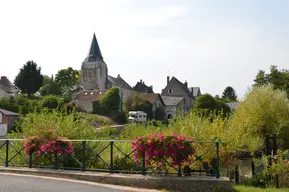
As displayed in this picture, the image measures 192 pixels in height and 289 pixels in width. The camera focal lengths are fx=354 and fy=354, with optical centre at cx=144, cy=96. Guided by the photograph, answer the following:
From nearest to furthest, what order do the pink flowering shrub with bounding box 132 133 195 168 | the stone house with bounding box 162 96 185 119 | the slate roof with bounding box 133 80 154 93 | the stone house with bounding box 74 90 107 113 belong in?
the pink flowering shrub with bounding box 132 133 195 168
the stone house with bounding box 74 90 107 113
the stone house with bounding box 162 96 185 119
the slate roof with bounding box 133 80 154 93

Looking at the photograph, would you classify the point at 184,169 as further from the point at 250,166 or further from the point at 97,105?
the point at 97,105

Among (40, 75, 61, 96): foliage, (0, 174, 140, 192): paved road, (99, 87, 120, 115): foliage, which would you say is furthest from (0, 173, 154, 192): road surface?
(40, 75, 61, 96): foliage

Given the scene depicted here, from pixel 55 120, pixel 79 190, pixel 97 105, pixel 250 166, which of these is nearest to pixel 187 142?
pixel 79 190

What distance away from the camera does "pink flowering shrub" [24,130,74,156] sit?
415 inches

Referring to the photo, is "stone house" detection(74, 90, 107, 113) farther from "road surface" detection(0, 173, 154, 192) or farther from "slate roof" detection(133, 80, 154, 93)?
"road surface" detection(0, 173, 154, 192)

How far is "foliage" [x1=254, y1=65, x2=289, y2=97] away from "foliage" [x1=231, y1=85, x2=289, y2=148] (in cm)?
1568

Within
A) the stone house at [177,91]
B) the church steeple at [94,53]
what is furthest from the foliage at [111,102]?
the church steeple at [94,53]

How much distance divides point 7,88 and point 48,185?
67.2 meters

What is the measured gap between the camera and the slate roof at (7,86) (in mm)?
69119

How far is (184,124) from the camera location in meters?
12.2

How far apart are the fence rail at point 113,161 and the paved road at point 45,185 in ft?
3.29

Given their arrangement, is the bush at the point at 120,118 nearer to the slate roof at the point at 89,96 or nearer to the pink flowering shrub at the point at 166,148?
the slate roof at the point at 89,96

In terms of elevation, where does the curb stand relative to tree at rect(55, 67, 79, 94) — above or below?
below

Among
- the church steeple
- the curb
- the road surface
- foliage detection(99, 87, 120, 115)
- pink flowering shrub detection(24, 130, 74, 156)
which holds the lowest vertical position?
the road surface
